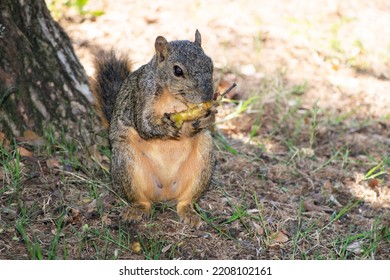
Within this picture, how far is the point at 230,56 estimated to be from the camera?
17.5ft

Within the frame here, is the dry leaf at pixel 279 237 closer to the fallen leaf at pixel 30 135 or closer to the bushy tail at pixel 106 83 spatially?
the bushy tail at pixel 106 83

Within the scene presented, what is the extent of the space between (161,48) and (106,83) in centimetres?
68

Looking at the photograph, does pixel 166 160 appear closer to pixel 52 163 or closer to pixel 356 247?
pixel 52 163

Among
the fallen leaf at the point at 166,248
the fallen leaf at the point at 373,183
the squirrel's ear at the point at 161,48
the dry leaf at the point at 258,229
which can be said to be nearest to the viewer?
the fallen leaf at the point at 166,248

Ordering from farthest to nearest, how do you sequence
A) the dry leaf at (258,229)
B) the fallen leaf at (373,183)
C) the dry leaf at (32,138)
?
1. the fallen leaf at (373,183)
2. the dry leaf at (32,138)
3. the dry leaf at (258,229)

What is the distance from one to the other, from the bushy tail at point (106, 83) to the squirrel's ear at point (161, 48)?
2.06 feet

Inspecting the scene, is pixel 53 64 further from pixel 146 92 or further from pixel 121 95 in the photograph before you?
pixel 146 92

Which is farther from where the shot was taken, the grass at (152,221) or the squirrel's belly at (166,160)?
the squirrel's belly at (166,160)

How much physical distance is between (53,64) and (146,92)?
0.89 metres

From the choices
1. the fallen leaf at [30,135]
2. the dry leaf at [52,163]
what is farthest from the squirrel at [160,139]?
the fallen leaf at [30,135]

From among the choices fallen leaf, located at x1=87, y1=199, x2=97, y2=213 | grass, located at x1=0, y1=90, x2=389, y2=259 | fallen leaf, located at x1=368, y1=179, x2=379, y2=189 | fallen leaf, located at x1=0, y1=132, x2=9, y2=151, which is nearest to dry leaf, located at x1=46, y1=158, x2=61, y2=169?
grass, located at x1=0, y1=90, x2=389, y2=259

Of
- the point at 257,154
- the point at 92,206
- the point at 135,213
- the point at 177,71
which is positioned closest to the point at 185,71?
the point at 177,71

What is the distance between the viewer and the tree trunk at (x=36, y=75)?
140 inches

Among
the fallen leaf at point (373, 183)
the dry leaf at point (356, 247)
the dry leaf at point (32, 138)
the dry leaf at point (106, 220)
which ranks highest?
the dry leaf at point (32, 138)
